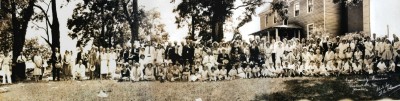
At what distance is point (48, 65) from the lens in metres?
5.47

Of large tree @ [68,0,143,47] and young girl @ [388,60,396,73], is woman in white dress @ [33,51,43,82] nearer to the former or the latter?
→ large tree @ [68,0,143,47]

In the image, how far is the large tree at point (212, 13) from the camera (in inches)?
215

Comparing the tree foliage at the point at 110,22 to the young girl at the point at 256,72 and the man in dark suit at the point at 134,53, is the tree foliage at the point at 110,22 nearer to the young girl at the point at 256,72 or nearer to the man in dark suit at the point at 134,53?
the man in dark suit at the point at 134,53

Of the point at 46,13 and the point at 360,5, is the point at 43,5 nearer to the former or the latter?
the point at 46,13

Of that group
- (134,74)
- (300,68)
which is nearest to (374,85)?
(300,68)

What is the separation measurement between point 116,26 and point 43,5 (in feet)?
3.07

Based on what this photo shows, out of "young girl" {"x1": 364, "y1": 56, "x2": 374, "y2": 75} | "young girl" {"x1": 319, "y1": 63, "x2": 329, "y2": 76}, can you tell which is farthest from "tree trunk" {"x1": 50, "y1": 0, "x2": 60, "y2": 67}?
"young girl" {"x1": 364, "y1": 56, "x2": 374, "y2": 75}

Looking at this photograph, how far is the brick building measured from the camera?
5.56 metres

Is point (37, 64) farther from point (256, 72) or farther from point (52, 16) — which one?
point (256, 72)

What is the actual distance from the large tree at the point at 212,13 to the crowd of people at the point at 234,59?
224 mm

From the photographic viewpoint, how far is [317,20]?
5.59 m

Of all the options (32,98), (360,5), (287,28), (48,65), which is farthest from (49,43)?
(360,5)

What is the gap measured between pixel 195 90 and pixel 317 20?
183cm

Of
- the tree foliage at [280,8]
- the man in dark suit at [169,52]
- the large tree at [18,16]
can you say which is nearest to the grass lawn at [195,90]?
the man in dark suit at [169,52]
